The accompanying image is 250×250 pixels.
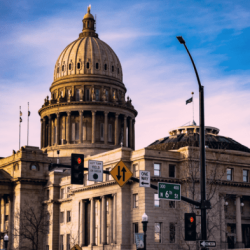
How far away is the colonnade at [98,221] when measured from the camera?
74312 millimetres

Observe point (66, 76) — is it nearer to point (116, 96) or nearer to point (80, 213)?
point (116, 96)

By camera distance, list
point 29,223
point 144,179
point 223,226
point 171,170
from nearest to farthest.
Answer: point 144,179, point 223,226, point 171,170, point 29,223

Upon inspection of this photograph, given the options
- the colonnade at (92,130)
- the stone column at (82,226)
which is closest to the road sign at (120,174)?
the stone column at (82,226)

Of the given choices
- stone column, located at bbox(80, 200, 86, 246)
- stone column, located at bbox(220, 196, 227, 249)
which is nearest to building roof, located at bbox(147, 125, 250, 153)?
stone column, located at bbox(220, 196, 227, 249)

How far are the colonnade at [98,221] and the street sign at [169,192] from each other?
4484 centimetres

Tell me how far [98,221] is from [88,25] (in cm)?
5924

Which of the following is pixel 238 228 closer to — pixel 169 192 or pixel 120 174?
pixel 169 192

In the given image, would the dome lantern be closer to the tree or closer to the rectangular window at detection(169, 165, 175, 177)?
the tree

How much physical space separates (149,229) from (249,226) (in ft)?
56.6

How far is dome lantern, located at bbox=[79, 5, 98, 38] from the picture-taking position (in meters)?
122

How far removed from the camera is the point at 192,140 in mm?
80500

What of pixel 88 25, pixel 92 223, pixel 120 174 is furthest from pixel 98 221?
pixel 88 25

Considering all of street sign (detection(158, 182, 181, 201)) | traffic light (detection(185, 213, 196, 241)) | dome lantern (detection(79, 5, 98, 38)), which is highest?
dome lantern (detection(79, 5, 98, 38))

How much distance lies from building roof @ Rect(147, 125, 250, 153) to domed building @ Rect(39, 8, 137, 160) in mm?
20446
